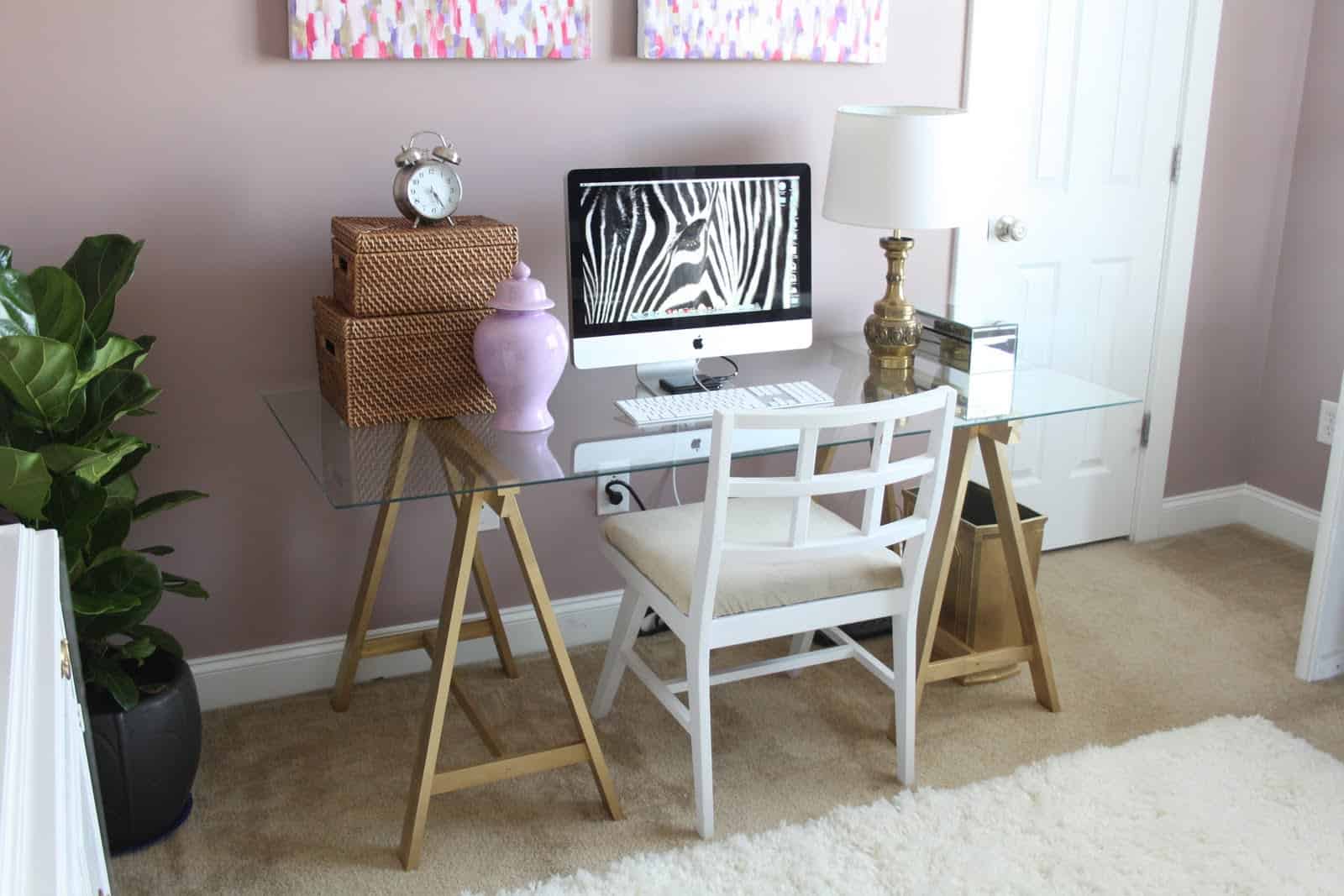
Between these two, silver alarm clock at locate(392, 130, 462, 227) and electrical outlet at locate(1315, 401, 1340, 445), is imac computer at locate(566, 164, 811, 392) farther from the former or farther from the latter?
electrical outlet at locate(1315, 401, 1340, 445)

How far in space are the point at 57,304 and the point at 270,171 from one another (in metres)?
0.55

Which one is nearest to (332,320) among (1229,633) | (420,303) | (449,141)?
(420,303)

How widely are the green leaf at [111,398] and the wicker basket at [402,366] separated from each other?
1.07 feet

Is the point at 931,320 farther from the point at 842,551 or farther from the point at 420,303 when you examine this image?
the point at 420,303

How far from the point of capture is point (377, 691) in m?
2.65

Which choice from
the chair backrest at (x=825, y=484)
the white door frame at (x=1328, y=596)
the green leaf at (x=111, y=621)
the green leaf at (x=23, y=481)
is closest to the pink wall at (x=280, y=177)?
the green leaf at (x=111, y=621)

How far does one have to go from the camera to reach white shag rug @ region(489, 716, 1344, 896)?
6.72 ft

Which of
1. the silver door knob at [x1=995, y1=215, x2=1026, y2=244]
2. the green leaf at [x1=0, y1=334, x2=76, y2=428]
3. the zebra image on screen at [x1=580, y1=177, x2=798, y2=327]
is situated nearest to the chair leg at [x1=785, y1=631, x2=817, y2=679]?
the zebra image on screen at [x1=580, y1=177, x2=798, y2=327]

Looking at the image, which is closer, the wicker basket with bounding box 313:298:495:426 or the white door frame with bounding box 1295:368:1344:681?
the wicker basket with bounding box 313:298:495:426

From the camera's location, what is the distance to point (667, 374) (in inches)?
97.6

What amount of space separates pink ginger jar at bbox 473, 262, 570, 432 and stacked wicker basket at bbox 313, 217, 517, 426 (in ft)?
0.25

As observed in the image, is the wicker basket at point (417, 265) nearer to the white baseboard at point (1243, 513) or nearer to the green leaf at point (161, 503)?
the green leaf at point (161, 503)

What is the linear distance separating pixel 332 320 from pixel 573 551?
84 centimetres

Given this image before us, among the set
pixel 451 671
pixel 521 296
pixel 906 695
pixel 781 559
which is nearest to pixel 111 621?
pixel 451 671
